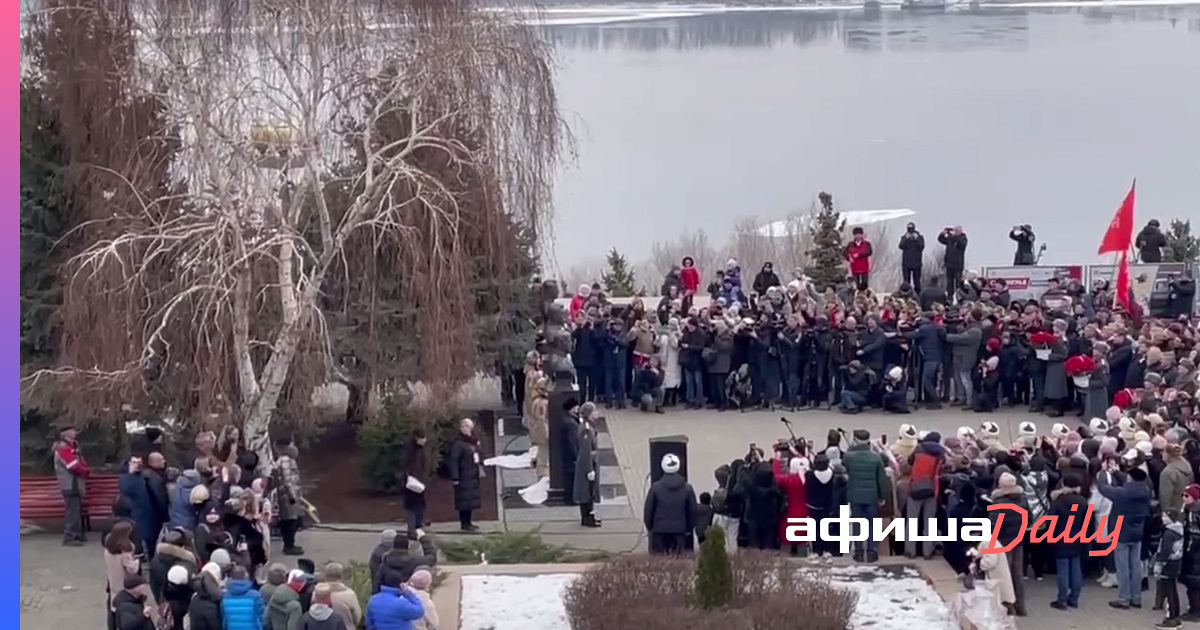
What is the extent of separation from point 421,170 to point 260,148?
5.02ft

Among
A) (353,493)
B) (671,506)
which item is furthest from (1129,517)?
(353,493)

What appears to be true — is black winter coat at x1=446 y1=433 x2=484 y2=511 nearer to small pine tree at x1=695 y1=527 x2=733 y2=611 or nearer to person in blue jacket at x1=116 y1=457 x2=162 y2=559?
person in blue jacket at x1=116 y1=457 x2=162 y2=559

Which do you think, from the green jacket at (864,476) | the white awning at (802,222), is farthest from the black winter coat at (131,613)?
the white awning at (802,222)

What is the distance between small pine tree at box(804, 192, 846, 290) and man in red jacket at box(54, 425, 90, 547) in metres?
12.9

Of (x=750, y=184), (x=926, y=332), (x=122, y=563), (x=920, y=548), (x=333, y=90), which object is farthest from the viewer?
(x=750, y=184)

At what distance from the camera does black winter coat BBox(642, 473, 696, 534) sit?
15094 millimetres

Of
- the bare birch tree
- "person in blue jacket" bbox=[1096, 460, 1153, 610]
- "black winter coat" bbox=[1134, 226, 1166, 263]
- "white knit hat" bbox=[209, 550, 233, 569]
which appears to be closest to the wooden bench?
the bare birch tree

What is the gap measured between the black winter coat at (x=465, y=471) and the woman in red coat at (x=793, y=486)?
2.94 metres

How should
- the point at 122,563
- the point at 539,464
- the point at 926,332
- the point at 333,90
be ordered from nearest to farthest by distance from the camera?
1. the point at 122,563
2. the point at 333,90
3. the point at 539,464
4. the point at 926,332

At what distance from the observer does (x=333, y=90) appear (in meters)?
16.8

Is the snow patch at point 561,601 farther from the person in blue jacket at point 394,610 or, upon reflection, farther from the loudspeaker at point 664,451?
the person in blue jacket at point 394,610

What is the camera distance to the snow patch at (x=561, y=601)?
14.0 m

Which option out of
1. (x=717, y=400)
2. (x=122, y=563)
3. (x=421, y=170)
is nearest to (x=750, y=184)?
(x=717, y=400)

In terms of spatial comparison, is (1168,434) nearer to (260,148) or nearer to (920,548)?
(920,548)
